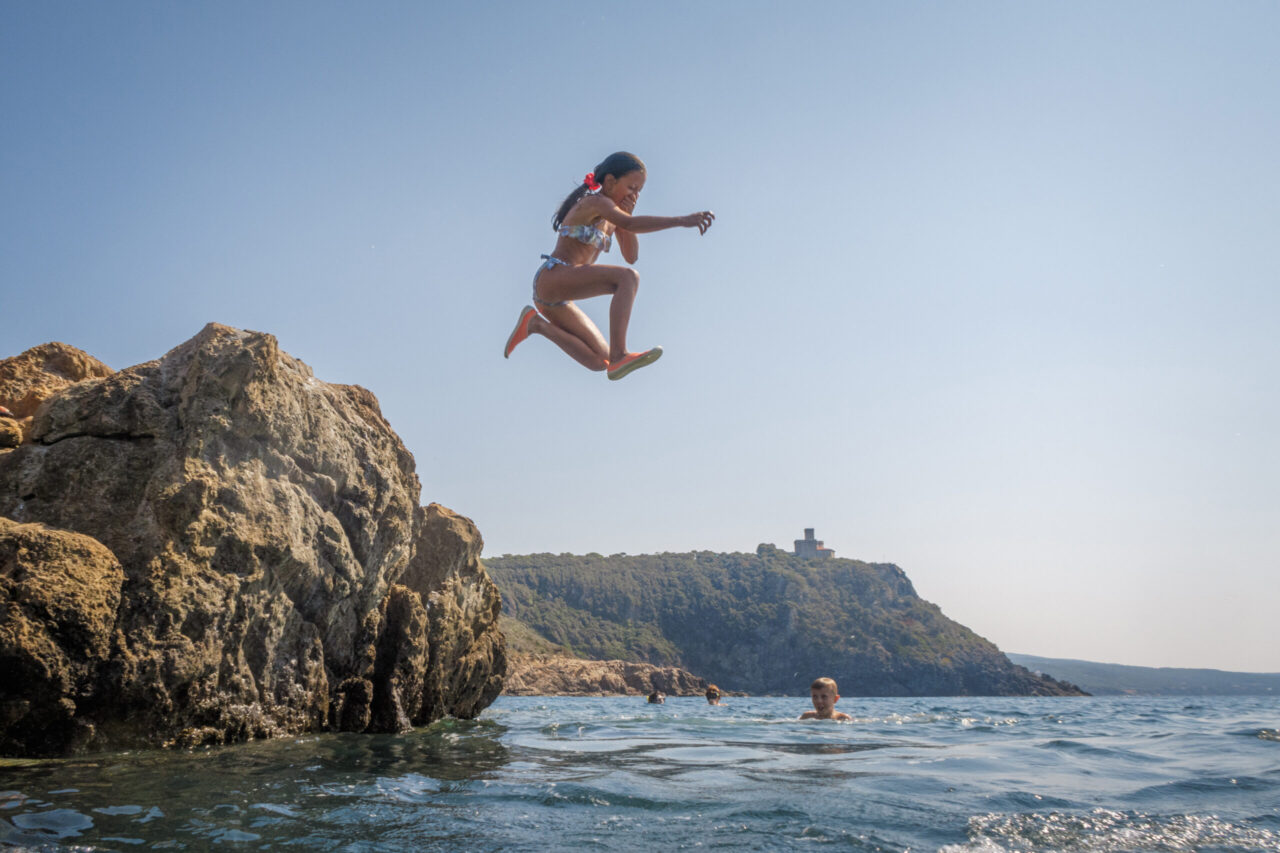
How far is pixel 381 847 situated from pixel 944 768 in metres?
6.22

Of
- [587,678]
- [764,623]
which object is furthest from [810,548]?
[587,678]

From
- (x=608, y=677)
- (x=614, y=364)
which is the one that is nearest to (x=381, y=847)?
(x=614, y=364)

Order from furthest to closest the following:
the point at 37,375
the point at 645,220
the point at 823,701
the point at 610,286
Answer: the point at 823,701, the point at 37,375, the point at 610,286, the point at 645,220

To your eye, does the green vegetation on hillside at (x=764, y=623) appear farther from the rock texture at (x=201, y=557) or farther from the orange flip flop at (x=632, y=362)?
the orange flip flop at (x=632, y=362)

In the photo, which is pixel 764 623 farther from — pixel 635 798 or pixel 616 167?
pixel 616 167

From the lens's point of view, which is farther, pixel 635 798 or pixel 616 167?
pixel 635 798

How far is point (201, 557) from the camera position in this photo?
27.1ft

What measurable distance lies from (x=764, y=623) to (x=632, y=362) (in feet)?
400

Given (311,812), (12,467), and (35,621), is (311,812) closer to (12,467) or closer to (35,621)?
(35,621)

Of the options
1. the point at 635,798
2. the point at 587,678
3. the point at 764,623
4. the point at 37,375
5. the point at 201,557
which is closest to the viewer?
the point at 635,798

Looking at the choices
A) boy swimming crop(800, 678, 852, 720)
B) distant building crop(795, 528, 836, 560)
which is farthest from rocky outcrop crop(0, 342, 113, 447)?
distant building crop(795, 528, 836, 560)

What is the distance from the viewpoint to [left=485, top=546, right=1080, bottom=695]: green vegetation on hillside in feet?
360

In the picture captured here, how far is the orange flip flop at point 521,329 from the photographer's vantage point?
19.1ft

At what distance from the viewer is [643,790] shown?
265 inches
